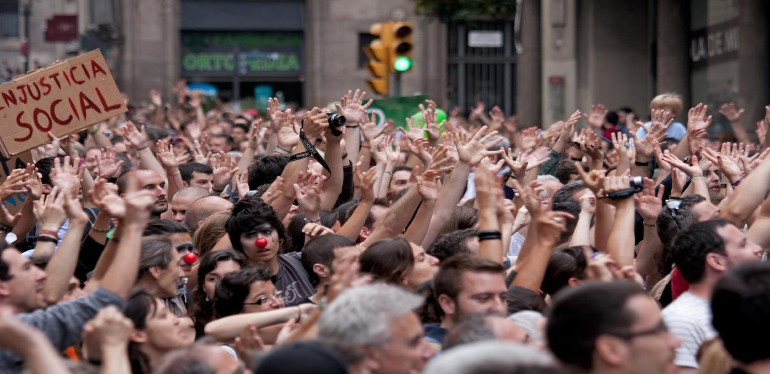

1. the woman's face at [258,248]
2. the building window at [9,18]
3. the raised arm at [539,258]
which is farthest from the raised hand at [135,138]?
the building window at [9,18]

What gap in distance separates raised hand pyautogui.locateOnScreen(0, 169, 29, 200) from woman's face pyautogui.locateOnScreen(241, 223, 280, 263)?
4.65 ft

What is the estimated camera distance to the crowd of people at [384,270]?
375 cm

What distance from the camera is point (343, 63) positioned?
34000 millimetres

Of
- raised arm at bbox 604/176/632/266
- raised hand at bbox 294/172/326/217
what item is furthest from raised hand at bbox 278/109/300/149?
raised arm at bbox 604/176/632/266

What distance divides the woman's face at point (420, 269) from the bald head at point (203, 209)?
2.25 meters

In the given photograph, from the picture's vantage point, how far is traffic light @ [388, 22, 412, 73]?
13.6 meters

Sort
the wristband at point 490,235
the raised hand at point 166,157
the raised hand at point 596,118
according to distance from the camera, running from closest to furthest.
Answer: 1. the wristband at point 490,235
2. the raised hand at point 166,157
3. the raised hand at point 596,118

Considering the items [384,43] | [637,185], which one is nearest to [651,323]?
[637,185]

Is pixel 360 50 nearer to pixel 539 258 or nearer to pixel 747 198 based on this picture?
pixel 747 198

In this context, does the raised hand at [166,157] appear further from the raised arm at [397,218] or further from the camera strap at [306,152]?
the raised arm at [397,218]

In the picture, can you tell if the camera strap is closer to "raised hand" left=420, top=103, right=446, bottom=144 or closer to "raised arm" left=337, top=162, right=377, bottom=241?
"raised arm" left=337, top=162, right=377, bottom=241

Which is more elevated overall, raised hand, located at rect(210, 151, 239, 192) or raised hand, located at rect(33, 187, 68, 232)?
raised hand, located at rect(33, 187, 68, 232)

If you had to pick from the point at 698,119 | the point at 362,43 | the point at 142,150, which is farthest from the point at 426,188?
the point at 362,43

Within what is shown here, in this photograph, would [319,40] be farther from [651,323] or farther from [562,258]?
[651,323]
